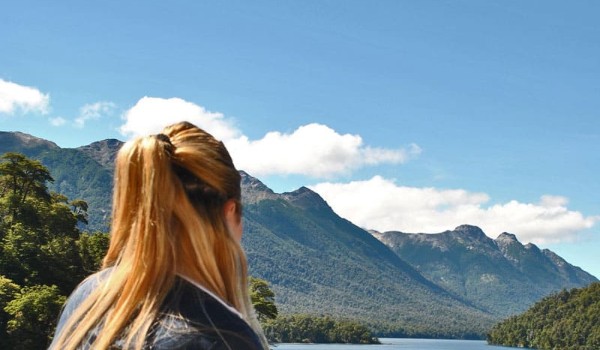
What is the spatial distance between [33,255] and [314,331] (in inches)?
5747

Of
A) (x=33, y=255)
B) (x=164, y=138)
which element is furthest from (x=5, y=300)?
(x=164, y=138)

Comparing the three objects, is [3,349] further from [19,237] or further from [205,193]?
[205,193]

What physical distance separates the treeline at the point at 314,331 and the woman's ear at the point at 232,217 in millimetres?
174266

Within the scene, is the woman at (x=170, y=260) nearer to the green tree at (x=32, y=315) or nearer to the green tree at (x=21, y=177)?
the green tree at (x=32, y=315)

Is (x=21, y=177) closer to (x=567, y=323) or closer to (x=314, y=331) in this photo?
(x=314, y=331)

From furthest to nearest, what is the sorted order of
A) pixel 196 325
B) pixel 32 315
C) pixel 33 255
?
pixel 33 255, pixel 32 315, pixel 196 325

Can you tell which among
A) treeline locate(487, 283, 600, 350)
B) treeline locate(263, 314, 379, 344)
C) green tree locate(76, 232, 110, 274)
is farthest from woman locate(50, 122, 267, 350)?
treeline locate(263, 314, 379, 344)

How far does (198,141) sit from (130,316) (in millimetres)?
581

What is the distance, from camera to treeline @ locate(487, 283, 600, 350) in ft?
541

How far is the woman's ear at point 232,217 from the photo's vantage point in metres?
2.41

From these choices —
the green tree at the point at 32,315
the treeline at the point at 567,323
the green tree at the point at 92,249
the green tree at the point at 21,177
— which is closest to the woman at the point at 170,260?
the green tree at the point at 32,315

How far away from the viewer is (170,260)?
7.47ft

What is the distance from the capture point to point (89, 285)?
2459mm

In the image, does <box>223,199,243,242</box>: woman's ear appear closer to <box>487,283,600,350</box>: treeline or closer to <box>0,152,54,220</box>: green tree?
<box>0,152,54,220</box>: green tree
